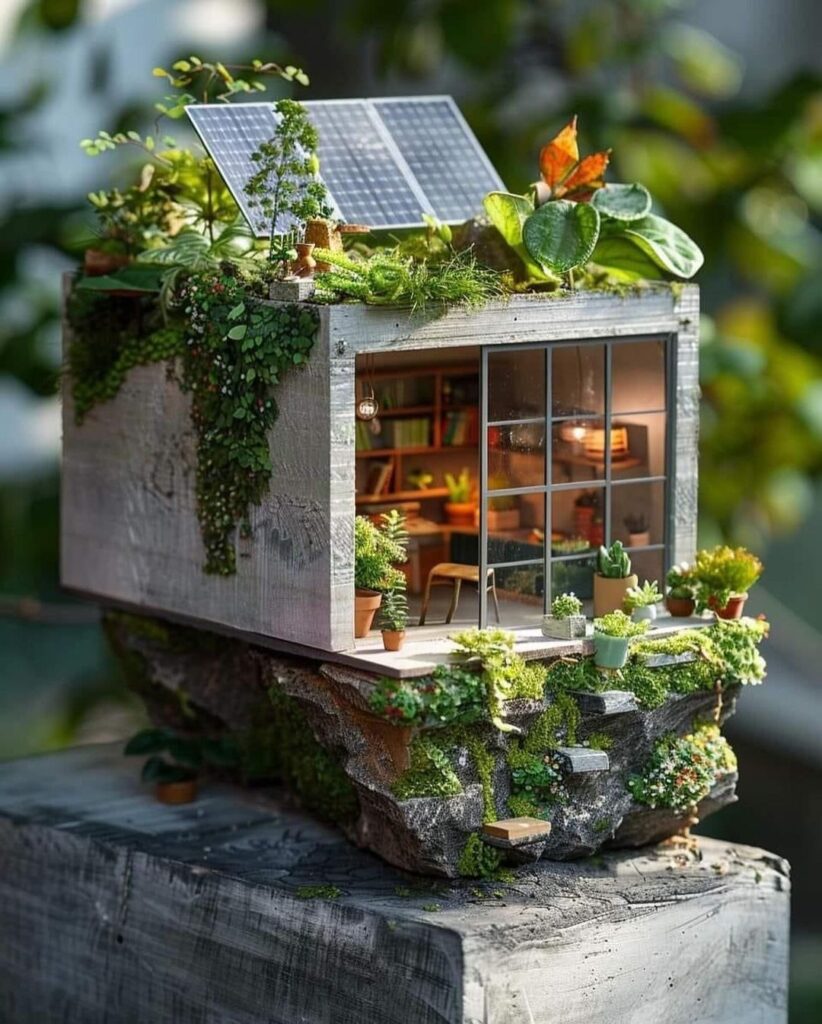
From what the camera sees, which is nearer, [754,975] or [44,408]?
[754,975]

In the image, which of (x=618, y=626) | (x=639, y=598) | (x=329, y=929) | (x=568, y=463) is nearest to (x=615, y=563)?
(x=639, y=598)

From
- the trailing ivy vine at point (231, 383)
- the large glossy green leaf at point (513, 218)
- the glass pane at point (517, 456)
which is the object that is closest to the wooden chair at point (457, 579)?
the glass pane at point (517, 456)

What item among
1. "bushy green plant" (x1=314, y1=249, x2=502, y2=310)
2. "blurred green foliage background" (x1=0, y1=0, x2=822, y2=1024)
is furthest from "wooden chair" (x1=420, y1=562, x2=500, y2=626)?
"blurred green foliage background" (x1=0, y1=0, x2=822, y2=1024)

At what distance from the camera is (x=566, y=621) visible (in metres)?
10.0

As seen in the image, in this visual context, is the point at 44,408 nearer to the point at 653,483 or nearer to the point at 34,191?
the point at 34,191

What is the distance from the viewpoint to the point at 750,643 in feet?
34.6

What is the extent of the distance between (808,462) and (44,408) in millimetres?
7032

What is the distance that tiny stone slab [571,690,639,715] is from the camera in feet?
32.3

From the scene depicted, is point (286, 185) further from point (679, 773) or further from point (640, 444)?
point (679, 773)

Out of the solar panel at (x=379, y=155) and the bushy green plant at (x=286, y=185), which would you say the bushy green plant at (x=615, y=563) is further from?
the bushy green plant at (x=286, y=185)

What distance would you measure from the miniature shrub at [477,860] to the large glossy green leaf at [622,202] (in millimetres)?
3528

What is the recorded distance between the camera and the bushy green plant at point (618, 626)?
994cm

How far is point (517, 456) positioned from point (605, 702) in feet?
4.86

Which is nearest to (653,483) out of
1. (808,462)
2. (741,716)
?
(808,462)
